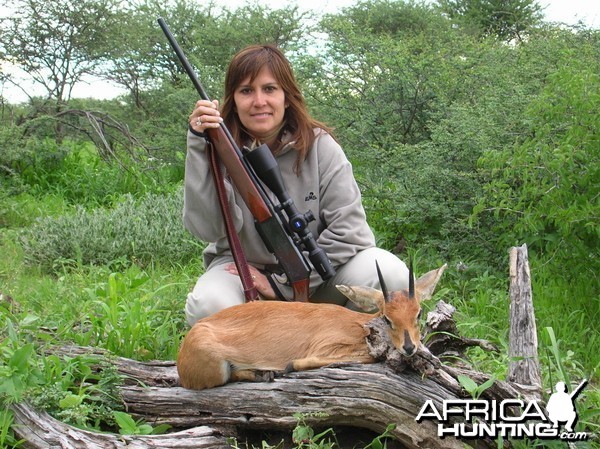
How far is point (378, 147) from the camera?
7.75m

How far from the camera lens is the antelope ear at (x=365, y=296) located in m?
3.72

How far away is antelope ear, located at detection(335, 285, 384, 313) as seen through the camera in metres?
3.72

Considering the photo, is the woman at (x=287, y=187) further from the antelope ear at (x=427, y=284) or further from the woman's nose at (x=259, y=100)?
the antelope ear at (x=427, y=284)

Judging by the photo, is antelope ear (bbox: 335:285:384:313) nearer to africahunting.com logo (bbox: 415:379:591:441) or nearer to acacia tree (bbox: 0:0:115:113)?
africahunting.com logo (bbox: 415:379:591:441)

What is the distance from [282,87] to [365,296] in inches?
66.4

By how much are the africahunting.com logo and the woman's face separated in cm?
217

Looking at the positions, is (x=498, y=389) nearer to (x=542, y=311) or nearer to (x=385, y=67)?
(x=542, y=311)

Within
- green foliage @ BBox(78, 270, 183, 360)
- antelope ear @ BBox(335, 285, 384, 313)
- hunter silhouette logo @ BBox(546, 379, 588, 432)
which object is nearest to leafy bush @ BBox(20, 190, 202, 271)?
green foliage @ BBox(78, 270, 183, 360)

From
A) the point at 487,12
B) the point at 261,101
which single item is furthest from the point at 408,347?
the point at 487,12

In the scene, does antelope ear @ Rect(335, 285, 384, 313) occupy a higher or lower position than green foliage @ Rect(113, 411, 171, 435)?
higher

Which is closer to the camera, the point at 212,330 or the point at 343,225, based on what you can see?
the point at 212,330

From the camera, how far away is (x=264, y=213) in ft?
14.9

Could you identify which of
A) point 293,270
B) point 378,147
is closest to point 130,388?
point 293,270

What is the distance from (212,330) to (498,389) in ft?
4.74
